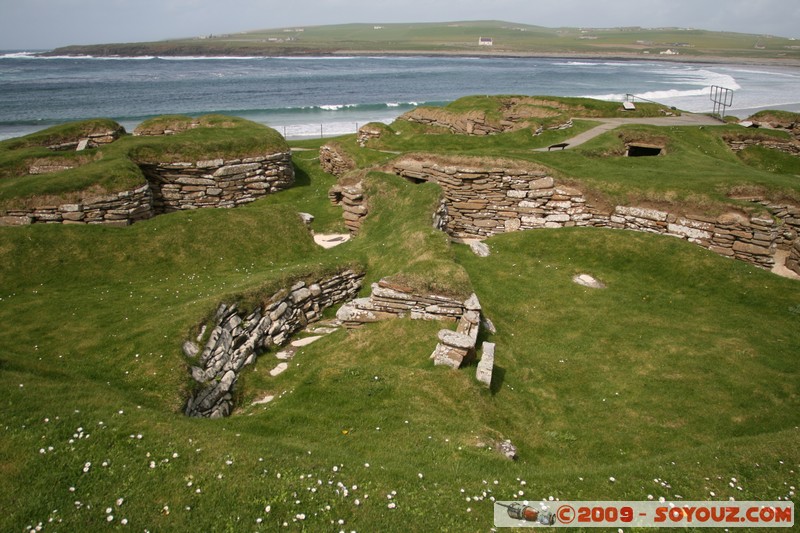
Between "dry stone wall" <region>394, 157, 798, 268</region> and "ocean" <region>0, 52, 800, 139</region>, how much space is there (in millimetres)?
37358

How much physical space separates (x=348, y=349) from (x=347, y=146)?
22926 millimetres

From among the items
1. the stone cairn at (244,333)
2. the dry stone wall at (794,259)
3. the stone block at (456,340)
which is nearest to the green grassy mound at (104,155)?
the stone cairn at (244,333)

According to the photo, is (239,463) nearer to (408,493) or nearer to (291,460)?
(291,460)

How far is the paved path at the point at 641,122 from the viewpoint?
33.4m

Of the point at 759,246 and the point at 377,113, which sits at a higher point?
the point at 377,113

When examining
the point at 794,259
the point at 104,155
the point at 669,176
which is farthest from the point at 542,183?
the point at 104,155

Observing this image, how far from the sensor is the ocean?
6800 centimetres

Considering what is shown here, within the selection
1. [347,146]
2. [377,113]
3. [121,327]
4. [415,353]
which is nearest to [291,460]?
[415,353]

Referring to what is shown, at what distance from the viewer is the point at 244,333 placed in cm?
1484

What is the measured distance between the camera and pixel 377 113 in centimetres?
7525

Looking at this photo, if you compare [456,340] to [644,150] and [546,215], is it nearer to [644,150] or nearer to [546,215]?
[546,215]

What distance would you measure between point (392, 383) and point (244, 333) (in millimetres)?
5373

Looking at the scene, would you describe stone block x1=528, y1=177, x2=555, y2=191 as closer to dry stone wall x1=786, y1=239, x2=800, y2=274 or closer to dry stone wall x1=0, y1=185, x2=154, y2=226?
dry stone wall x1=786, y1=239, x2=800, y2=274

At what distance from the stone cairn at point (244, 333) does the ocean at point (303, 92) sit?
44.7 metres
